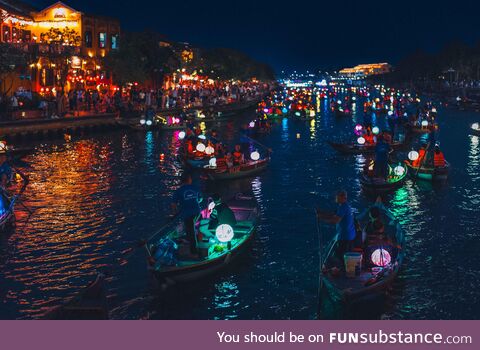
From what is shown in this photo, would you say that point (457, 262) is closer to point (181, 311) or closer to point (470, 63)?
point (181, 311)

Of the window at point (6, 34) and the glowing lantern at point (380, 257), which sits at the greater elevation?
the window at point (6, 34)

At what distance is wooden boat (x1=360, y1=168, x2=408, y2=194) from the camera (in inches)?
1043

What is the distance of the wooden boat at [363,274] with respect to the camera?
44.5 feet

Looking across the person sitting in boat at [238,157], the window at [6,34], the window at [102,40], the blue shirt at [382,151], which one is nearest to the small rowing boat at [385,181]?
the blue shirt at [382,151]

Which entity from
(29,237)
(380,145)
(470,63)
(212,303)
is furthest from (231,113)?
(470,63)

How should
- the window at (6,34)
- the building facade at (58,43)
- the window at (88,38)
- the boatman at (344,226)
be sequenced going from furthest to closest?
the window at (88,38) < the window at (6,34) < the building facade at (58,43) < the boatman at (344,226)

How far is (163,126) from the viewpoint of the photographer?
55844 millimetres

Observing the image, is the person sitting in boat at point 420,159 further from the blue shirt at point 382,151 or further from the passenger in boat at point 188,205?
the passenger in boat at point 188,205

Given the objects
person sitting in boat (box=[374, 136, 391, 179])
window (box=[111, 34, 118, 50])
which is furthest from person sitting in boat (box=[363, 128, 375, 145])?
window (box=[111, 34, 118, 50])

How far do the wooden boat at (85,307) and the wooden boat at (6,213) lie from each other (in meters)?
9.47

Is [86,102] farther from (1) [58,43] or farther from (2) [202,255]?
(2) [202,255]

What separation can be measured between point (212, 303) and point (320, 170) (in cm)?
1996

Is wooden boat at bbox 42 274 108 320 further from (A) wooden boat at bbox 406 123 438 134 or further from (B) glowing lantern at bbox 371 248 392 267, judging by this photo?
(A) wooden boat at bbox 406 123 438 134

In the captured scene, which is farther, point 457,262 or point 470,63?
point 470,63
